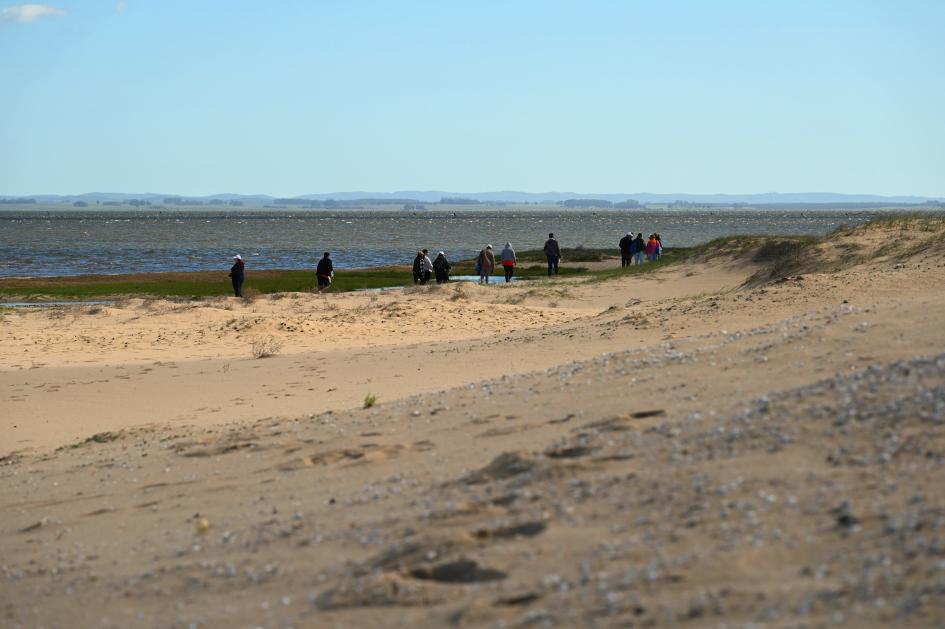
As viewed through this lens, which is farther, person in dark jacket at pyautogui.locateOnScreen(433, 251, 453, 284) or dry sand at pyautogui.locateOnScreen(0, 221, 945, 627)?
person in dark jacket at pyautogui.locateOnScreen(433, 251, 453, 284)

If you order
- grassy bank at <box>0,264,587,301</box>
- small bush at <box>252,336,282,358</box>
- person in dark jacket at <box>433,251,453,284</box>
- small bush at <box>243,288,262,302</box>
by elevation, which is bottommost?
grassy bank at <box>0,264,587,301</box>

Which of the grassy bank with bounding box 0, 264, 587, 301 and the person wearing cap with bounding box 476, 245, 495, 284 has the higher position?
the person wearing cap with bounding box 476, 245, 495, 284

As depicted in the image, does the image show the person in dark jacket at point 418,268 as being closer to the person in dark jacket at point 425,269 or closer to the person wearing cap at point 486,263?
the person in dark jacket at point 425,269

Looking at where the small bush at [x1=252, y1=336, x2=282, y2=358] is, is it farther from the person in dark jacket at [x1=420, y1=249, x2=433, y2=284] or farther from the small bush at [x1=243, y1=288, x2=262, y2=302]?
the person in dark jacket at [x1=420, y1=249, x2=433, y2=284]

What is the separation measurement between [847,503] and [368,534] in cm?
270

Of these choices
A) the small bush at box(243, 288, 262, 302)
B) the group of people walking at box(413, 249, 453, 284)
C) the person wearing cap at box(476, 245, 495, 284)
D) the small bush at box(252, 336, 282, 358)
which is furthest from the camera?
the person wearing cap at box(476, 245, 495, 284)

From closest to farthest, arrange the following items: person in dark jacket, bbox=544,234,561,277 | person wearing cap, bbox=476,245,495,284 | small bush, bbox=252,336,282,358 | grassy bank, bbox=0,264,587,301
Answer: small bush, bbox=252,336,282,358
grassy bank, bbox=0,264,587,301
person wearing cap, bbox=476,245,495,284
person in dark jacket, bbox=544,234,561,277

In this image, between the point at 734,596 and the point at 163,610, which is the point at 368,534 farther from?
the point at 734,596

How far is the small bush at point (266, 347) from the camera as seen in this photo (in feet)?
61.1

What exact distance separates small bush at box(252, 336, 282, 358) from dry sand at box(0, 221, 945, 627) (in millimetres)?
4504

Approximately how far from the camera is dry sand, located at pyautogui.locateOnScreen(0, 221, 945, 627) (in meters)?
5.50

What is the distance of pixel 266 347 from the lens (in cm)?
2000

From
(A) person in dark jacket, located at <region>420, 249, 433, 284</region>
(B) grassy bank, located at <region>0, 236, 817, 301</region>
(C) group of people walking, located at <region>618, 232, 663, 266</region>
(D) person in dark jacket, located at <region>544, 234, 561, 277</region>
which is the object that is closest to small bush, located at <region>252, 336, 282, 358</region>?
(B) grassy bank, located at <region>0, 236, 817, 301</region>

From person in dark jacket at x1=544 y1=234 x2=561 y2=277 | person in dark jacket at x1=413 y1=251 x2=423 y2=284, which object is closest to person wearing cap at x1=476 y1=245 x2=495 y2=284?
person in dark jacket at x1=413 y1=251 x2=423 y2=284
